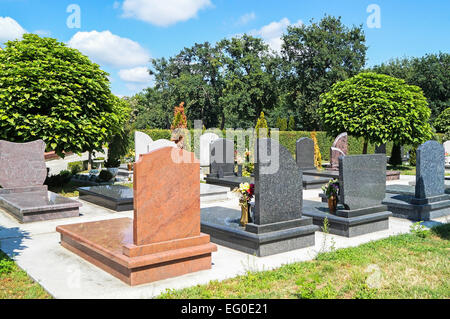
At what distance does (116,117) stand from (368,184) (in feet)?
30.7

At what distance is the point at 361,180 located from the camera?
8250 mm

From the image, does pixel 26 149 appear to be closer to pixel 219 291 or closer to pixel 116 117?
pixel 116 117

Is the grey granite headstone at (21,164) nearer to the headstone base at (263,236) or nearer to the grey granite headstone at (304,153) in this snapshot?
the headstone base at (263,236)

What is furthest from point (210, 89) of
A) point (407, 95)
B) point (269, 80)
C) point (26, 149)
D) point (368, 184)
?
point (368, 184)

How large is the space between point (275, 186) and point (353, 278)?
2.07 m

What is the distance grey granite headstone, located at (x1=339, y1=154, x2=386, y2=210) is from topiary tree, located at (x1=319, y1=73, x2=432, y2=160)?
10.2 meters

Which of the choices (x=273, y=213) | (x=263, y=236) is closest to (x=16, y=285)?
(x=263, y=236)

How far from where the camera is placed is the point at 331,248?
6.64m

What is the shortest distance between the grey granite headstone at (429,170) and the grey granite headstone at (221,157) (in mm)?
8261

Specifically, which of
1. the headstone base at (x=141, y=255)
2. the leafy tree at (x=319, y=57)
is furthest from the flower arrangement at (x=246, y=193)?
the leafy tree at (x=319, y=57)

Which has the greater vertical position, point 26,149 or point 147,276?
point 26,149

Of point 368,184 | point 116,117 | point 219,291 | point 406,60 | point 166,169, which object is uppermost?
point 406,60

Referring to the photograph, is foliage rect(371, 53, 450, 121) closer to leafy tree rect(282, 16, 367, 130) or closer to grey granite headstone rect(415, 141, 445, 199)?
leafy tree rect(282, 16, 367, 130)

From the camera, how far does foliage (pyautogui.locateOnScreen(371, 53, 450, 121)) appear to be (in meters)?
44.3
